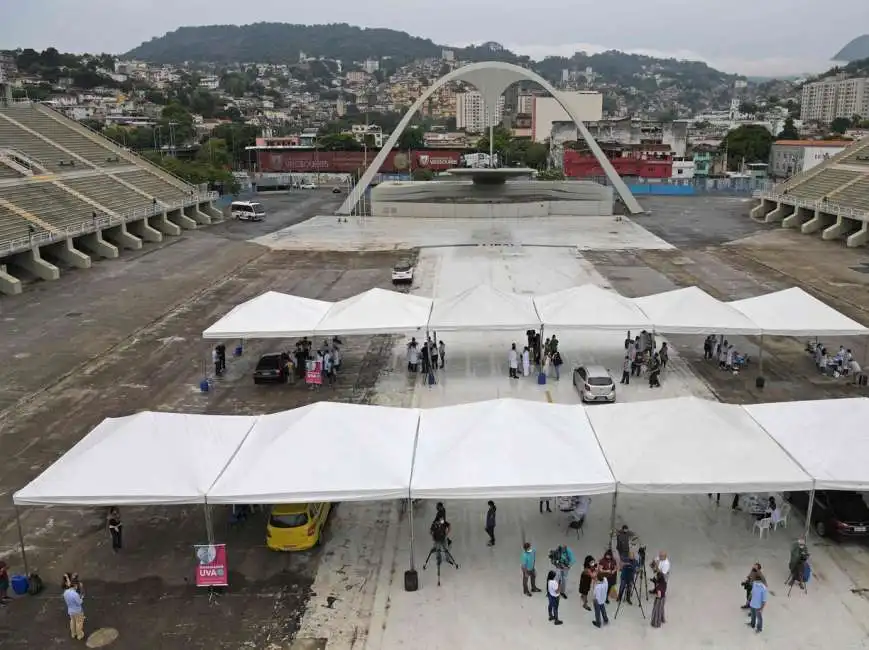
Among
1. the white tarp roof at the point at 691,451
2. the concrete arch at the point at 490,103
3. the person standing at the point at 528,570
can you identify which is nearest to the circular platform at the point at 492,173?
the concrete arch at the point at 490,103

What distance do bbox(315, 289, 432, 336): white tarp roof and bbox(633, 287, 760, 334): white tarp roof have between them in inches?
296

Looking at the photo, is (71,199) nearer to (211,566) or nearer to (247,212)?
(247,212)

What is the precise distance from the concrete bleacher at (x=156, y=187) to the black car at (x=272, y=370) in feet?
128

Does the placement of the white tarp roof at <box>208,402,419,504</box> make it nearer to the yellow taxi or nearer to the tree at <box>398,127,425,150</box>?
the yellow taxi

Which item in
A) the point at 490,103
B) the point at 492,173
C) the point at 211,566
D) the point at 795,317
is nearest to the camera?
the point at 211,566

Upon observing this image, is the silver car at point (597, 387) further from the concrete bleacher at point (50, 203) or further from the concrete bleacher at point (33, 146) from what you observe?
the concrete bleacher at point (33, 146)

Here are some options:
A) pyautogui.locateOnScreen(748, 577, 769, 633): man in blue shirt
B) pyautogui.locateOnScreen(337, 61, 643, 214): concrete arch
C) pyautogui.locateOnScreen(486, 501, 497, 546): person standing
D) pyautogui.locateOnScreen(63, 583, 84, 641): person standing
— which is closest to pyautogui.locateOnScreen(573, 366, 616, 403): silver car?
pyautogui.locateOnScreen(486, 501, 497, 546): person standing

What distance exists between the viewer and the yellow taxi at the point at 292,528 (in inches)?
530

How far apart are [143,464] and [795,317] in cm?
1967

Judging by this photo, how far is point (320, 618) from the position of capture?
1173 centimetres

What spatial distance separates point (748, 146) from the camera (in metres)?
126

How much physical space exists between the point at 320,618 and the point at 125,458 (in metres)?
4.73

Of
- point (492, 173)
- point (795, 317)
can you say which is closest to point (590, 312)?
point (795, 317)

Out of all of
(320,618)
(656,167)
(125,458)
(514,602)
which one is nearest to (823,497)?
(514,602)
